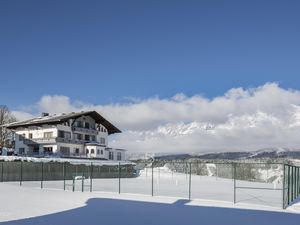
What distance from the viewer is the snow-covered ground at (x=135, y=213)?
1692 centimetres

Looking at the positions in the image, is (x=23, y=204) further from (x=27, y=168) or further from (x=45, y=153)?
(x=45, y=153)

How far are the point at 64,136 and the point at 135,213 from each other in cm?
5550

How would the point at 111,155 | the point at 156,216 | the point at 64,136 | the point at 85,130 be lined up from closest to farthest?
the point at 156,216, the point at 64,136, the point at 85,130, the point at 111,155

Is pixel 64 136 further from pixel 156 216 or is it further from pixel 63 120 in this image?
pixel 156 216

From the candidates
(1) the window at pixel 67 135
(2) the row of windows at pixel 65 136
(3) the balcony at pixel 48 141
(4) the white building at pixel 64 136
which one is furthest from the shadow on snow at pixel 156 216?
(1) the window at pixel 67 135

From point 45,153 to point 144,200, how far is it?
157ft

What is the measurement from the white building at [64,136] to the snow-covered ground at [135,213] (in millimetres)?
48427

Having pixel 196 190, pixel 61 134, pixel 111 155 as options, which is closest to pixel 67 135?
pixel 61 134

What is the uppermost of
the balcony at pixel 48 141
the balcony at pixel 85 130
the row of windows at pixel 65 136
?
the balcony at pixel 85 130

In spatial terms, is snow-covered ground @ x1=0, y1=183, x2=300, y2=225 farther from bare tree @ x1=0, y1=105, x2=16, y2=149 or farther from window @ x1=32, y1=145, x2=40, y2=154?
bare tree @ x1=0, y1=105, x2=16, y2=149

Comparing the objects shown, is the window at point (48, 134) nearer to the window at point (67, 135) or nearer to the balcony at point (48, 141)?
the balcony at point (48, 141)

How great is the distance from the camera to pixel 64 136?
73.6 meters

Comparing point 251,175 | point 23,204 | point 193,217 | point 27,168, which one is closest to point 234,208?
point 193,217

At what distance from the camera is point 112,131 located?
8556 centimetres
